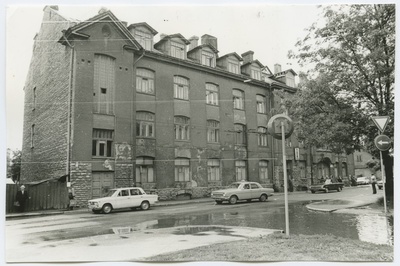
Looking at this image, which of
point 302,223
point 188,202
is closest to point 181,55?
point 188,202

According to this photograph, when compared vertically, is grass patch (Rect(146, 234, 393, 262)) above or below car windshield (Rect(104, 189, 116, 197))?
below

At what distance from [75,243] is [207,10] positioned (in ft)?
24.9

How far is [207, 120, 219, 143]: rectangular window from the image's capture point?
22.1 metres

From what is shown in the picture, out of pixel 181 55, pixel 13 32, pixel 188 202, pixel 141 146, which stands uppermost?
pixel 181 55

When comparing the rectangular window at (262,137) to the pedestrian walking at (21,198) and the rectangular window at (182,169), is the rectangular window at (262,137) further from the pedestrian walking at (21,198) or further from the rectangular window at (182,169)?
the pedestrian walking at (21,198)

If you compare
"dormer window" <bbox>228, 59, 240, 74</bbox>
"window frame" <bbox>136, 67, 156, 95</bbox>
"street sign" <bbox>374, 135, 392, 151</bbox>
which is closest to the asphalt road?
"street sign" <bbox>374, 135, 392, 151</bbox>

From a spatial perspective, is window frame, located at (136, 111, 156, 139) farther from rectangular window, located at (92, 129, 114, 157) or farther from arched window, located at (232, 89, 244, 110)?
arched window, located at (232, 89, 244, 110)

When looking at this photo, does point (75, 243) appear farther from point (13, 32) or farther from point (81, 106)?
point (81, 106)

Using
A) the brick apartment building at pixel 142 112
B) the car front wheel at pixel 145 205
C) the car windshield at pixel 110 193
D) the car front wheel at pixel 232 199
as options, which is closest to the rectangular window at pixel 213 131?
the brick apartment building at pixel 142 112

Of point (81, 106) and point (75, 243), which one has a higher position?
point (81, 106)

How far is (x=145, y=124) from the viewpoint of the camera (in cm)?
1972

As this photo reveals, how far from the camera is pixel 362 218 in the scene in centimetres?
1160

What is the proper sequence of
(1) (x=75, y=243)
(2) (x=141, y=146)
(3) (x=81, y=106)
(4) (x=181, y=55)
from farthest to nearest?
(4) (x=181, y=55), (2) (x=141, y=146), (3) (x=81, y=106), (1) (x=75, y=243)

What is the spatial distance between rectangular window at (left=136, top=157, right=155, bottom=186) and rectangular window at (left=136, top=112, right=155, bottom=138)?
147 centimetres
